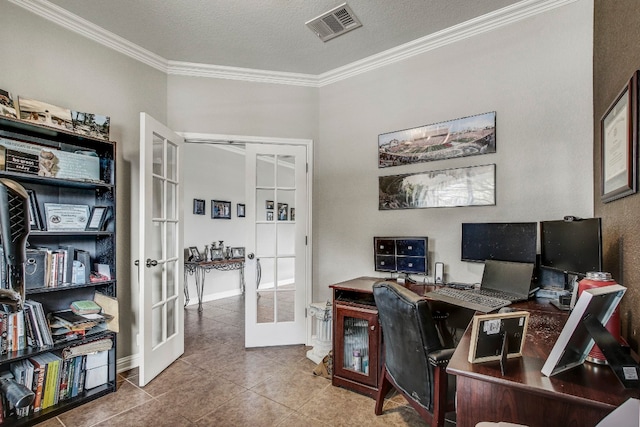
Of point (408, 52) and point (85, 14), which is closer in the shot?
point (85, 14)

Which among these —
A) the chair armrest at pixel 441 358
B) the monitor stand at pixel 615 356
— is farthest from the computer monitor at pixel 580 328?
the chair armrest at pixel 441 358

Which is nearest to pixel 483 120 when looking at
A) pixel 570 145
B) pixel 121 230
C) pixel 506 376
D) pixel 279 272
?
pixel 570 145

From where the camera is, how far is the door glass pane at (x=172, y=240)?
2.88 metres

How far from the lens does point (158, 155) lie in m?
2.75

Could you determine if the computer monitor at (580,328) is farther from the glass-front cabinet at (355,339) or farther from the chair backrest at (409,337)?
the glass-front cabinet at (355,339)

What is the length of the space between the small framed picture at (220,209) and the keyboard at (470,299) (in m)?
4.11

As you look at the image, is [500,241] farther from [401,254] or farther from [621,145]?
[621,145]

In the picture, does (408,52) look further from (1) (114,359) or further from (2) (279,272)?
(1) (114,359)

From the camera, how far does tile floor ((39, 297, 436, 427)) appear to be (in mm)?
2016

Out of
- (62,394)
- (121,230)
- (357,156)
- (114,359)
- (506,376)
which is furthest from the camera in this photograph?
(357,156)

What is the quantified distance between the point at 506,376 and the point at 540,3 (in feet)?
8.61

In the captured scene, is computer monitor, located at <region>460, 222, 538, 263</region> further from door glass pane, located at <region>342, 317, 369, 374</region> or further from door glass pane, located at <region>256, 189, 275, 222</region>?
door glass pane, located at <region>256, 189, 275, 222</region>

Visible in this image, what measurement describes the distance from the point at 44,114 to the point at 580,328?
3.11 meters

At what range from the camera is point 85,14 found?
2412 millimetres
